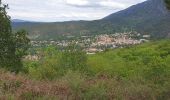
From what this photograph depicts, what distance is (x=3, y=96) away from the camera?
405 inches

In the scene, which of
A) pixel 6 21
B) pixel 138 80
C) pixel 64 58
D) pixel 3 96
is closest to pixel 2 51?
pixel 6 21

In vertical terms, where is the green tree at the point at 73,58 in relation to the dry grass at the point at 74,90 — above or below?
below

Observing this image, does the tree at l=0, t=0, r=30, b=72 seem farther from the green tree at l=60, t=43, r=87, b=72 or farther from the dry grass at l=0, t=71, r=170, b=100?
the dry grass at l=0, t=71, r=170, b=100

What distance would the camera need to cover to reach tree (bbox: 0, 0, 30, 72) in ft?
114

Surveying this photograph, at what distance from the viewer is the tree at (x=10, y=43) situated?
34.7 meters

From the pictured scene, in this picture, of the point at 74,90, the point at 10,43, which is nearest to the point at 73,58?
the point at 10,43

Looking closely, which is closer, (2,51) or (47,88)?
(47,88)

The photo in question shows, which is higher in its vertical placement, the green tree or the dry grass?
the dry grass

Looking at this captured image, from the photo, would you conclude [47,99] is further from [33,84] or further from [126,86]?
[126,86]

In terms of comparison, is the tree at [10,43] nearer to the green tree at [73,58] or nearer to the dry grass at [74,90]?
the green tree at [73,58]

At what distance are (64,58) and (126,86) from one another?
956 inches

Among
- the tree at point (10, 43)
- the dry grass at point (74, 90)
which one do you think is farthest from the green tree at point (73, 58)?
the dry grass at point (74, 90)

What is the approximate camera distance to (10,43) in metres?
35.3

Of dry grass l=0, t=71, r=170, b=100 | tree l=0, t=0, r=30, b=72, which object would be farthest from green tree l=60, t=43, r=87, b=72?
dry grass l=0, t=71, r=170, b=100
